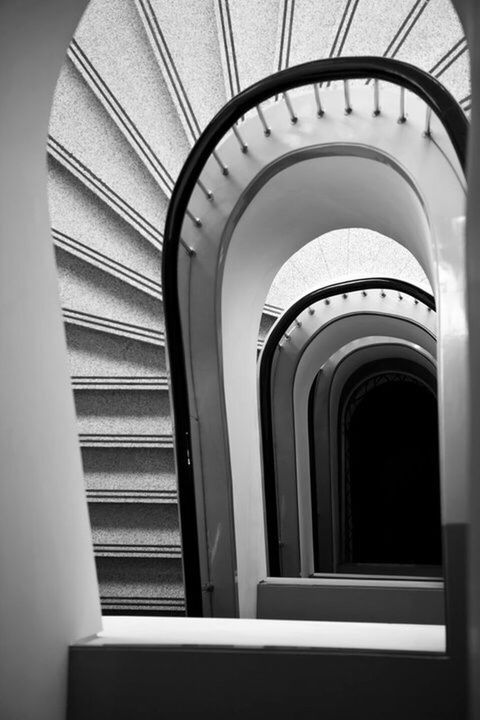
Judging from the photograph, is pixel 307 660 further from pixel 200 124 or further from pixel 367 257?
pixel 367 257

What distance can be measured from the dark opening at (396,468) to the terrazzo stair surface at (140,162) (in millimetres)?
9432

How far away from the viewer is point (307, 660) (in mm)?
2246

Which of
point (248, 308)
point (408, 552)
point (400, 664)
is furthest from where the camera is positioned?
point (408, 552)

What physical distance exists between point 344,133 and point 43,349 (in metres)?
2.79

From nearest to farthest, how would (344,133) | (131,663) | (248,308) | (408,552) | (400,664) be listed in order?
1. (400,664)
2. (131,663)
3. (344,133)
4. (248,308)
5. (408,552)

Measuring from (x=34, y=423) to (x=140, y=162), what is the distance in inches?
254

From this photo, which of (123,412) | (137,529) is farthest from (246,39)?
(137,529)

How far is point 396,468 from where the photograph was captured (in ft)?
61.0

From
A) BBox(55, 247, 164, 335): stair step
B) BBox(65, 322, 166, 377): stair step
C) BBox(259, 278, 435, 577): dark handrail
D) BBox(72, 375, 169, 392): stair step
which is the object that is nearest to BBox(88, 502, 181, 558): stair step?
BBox(72, 375, 169, 392): stair step

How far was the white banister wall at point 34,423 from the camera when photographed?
208cm

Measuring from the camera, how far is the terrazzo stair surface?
7.59m

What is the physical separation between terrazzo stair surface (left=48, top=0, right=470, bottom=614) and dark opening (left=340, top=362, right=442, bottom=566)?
30.9ft

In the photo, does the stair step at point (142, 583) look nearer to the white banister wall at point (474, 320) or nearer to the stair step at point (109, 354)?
the stair step at point (109, 354)

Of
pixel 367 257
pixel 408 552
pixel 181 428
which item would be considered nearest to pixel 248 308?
pixel 181 428
